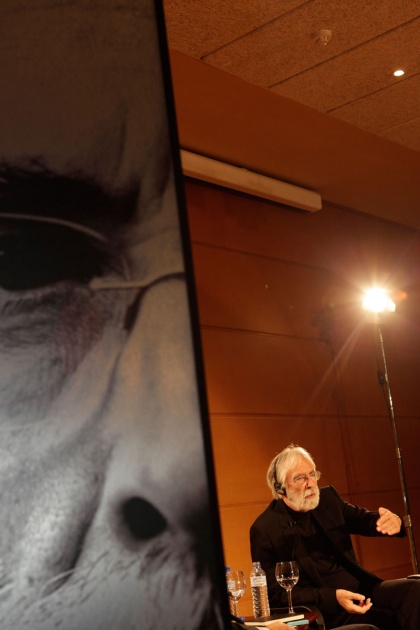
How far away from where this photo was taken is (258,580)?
10.5ft

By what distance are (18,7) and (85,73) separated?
0.16 m

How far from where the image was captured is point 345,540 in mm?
3795

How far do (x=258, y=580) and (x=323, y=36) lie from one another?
7.96 feet

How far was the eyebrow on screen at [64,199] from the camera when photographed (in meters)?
1.31

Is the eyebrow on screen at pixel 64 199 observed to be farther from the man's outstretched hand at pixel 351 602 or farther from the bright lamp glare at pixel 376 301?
the bright lamp glare at pixel 376 301

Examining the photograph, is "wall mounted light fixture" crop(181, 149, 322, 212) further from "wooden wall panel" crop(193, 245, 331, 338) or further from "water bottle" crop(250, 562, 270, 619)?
"water bottle" crop(250, 562, 270, 619)

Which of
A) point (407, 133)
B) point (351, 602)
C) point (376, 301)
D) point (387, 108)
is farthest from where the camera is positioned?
point (376, 301)

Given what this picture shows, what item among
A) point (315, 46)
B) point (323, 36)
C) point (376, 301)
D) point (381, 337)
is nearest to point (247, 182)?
point (376, 301)

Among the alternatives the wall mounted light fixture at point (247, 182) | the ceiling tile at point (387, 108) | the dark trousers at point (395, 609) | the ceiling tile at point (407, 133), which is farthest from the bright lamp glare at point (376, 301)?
the dark trousers at point (395, 609)

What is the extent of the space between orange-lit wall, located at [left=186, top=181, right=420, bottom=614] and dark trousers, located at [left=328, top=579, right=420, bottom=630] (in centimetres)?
168

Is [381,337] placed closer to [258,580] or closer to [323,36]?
[323,36]

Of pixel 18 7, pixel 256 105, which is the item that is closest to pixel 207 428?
pixel 18 7

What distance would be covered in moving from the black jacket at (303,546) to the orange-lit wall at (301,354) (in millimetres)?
1392

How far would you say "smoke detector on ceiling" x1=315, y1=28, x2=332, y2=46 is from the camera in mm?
3448
